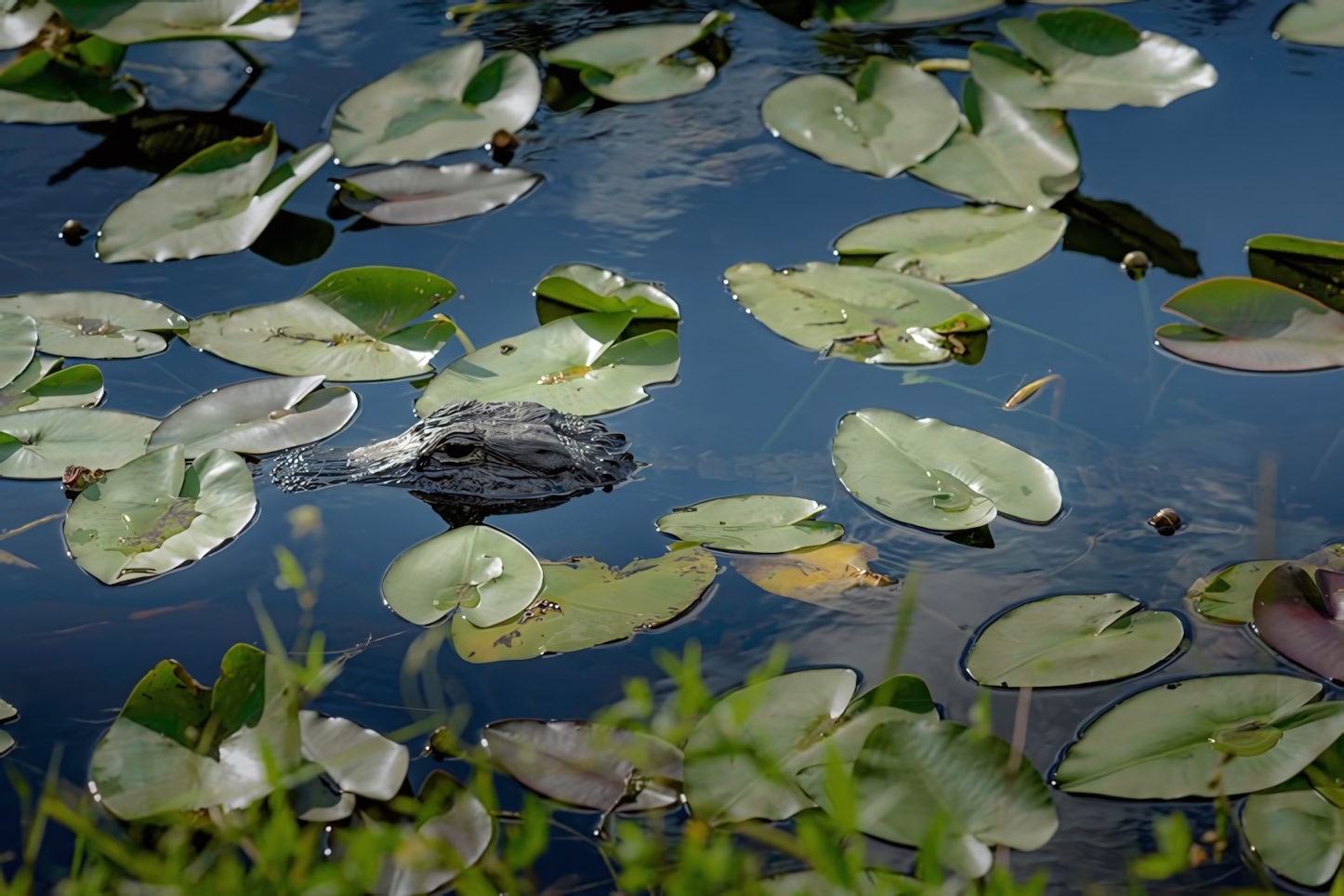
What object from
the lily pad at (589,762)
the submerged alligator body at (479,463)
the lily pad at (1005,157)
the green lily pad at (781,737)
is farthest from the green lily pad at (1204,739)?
the lily pad at (1005,157)

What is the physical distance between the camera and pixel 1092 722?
6.58 feet

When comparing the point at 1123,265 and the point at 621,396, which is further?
the point at 1123,265

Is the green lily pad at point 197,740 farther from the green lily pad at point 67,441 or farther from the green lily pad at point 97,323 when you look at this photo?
the green lily pad at point 97,323

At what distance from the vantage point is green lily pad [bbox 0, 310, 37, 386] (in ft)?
8.93

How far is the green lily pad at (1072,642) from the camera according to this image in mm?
2070

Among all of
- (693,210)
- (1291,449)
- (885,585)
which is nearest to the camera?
(885,585)

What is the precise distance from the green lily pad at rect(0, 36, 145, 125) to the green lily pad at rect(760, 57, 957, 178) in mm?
1851

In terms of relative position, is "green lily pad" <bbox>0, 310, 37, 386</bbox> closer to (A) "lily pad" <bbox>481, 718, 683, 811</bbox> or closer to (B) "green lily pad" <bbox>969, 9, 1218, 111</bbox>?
(A) "lily pad" <bbox>481, 718, 683, 811</bbox>

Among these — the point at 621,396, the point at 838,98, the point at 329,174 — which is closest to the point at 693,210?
the point at 838,98

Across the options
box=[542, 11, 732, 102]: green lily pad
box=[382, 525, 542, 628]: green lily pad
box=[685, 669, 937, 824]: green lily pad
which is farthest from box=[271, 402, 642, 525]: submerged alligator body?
box=[542, 11, 732, 102]: green lily pad

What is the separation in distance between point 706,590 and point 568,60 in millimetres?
1902

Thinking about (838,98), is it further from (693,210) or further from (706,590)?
(706,590)

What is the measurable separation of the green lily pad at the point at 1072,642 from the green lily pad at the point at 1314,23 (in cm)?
223

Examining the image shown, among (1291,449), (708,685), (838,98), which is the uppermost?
(838,98)
